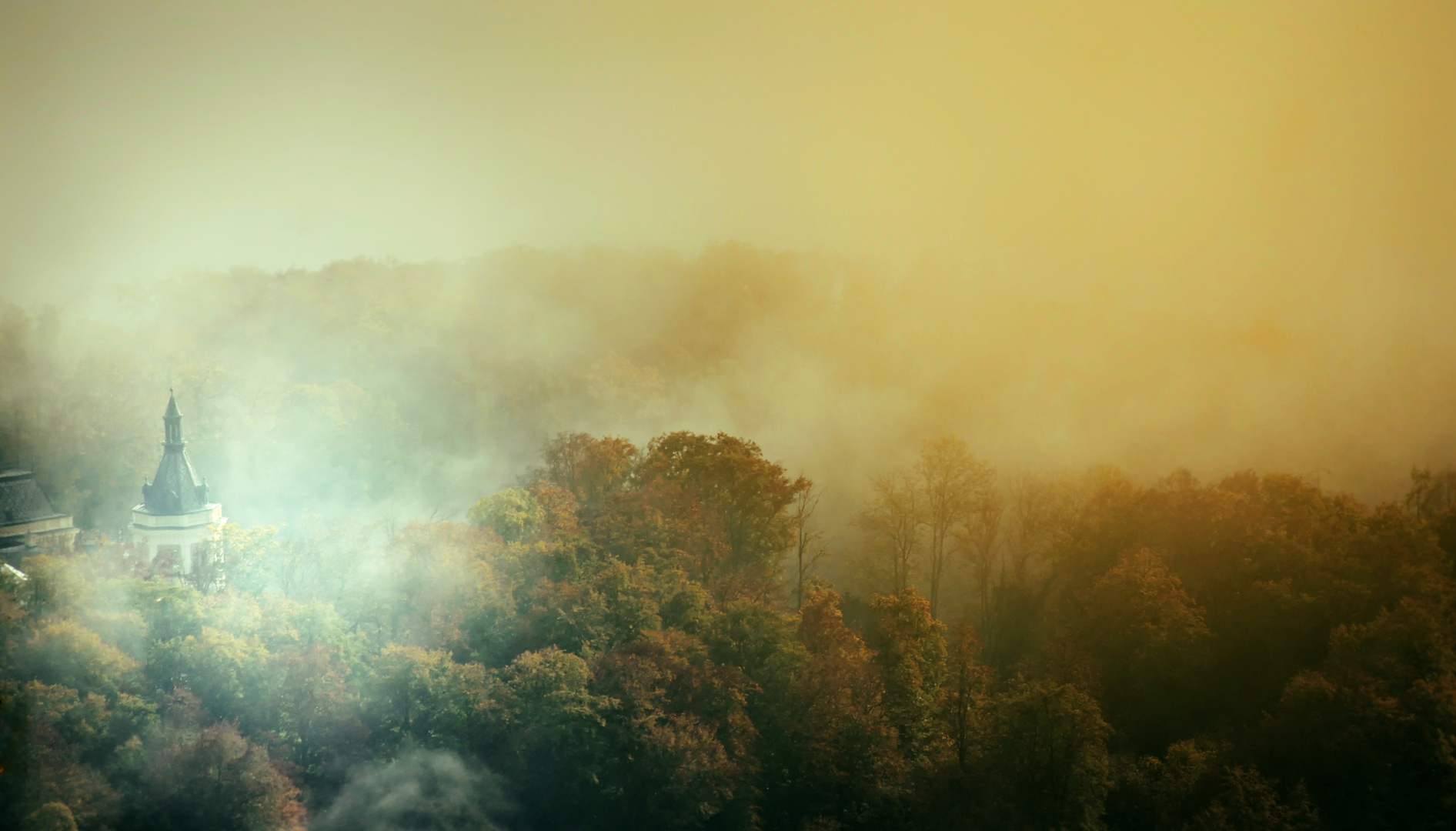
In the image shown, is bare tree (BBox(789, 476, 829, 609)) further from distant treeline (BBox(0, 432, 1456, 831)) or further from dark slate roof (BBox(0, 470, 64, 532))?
dark slate roof (BBox(0, 470, 64, 532))

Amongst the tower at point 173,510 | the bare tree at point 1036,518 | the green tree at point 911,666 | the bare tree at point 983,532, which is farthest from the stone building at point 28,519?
the bare tree at point 1036,518

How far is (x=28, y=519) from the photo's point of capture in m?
42.7

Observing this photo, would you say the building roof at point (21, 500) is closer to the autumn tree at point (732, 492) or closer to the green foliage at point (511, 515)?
the green foliage at point (511, 515)

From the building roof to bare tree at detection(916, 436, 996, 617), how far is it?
4050cm

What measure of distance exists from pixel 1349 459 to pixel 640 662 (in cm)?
3804

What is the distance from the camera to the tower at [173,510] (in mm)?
41375

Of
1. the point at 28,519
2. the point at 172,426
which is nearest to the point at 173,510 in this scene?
the point at 172,426

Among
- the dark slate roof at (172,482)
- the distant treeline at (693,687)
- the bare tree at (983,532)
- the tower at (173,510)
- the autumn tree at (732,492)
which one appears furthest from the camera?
the bare tree at (983,532)

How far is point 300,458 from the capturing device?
55.6 meters

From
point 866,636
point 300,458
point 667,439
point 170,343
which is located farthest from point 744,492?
point 170,343

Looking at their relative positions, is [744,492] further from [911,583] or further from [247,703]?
[247,703]

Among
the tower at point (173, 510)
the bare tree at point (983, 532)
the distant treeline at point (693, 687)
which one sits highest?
the tower at point (173, 510)

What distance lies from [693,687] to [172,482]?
26.0m

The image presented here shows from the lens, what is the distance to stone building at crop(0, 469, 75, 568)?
4103 centimetres
